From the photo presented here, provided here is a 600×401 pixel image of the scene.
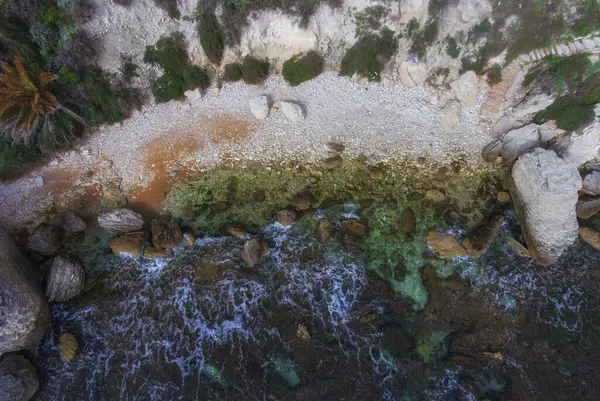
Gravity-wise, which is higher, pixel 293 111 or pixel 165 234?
pixel 293 111

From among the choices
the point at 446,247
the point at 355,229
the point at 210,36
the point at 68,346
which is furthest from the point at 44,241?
the point at 446,247

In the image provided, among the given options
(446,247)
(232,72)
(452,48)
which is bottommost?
(446,247)

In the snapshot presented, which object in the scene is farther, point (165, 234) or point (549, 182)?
point (165, 234)

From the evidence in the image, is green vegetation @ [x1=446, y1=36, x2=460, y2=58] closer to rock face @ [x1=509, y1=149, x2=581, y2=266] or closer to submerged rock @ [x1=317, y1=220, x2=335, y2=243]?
rock face @ [x1=509, y1=149, x2=581, y2=266]

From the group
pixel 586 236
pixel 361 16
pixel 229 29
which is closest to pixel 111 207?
pixel 229 29

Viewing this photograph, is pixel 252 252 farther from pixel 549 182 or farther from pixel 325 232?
pixel 549 182

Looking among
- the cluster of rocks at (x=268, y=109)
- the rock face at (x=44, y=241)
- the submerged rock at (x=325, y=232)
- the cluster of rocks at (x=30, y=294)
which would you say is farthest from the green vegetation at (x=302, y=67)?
the rock face at (x=44, y=241)

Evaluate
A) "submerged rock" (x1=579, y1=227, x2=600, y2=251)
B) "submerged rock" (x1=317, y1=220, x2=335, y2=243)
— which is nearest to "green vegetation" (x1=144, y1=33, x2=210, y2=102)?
"submerged rock" (x1=317, y1=220, x2=335, y2=243)
